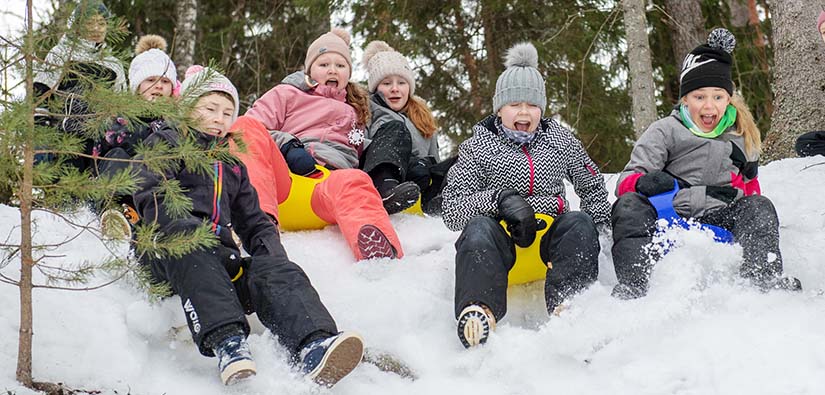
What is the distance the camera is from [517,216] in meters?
4.37

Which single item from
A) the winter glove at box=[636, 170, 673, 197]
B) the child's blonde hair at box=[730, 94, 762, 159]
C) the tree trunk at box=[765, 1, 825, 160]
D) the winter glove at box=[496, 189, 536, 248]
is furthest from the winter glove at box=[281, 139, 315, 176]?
the tree trunk at box=[765, 1, 825, 160]

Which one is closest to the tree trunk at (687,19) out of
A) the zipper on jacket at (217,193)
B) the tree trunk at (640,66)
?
the tree trunk at (640,66)

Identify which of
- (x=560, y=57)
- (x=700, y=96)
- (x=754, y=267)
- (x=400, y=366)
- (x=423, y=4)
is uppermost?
(x=423, y=4)

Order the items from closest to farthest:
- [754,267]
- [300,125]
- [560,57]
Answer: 1. [754,267]
2. [300,125]
3. [560,57]

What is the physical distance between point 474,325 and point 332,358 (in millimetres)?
777

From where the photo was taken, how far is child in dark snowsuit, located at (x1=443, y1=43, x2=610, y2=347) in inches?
163

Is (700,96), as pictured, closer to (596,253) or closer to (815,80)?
(596,253)

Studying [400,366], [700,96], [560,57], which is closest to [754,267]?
[700,96]

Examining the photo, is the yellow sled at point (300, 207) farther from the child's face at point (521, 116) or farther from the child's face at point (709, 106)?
the child's face at point (709, 106)

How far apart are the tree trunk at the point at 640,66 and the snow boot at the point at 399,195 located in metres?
2.36

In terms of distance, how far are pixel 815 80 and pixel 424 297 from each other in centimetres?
374

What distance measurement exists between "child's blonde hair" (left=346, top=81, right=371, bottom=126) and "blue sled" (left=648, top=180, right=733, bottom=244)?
2.32 metres

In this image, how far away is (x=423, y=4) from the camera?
1013 centimetres

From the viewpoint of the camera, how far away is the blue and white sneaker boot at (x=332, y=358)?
348cm
